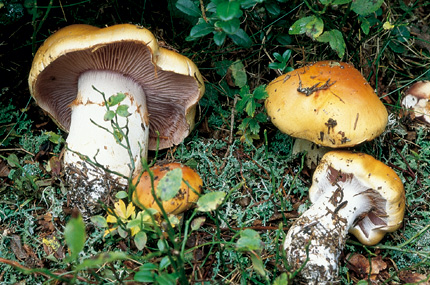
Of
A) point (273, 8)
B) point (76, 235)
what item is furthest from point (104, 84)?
point (76, 235)

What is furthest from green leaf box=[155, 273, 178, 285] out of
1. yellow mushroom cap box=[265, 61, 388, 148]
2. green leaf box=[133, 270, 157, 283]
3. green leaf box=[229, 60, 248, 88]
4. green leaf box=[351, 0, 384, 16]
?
green leaf box=[351, 0, 384, 16]

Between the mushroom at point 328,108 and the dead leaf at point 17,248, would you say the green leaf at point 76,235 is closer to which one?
the dead leaf at point 17,248

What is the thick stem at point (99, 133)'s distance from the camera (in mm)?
2568

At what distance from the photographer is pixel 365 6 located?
2740 mm

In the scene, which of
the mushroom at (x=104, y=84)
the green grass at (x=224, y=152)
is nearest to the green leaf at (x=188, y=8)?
the green grass at (x=224, y=152)

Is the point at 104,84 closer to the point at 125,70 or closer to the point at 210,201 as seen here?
the point at 125,70

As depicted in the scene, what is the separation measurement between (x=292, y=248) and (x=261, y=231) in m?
0.29

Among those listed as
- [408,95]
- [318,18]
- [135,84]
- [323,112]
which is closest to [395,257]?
[323,112]

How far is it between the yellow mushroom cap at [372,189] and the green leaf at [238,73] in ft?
3.23

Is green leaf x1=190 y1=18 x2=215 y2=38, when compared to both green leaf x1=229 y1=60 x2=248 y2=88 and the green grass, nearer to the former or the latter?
the green grass

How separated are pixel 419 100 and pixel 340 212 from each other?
1362mm

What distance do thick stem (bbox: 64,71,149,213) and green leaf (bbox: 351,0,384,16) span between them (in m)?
1.69

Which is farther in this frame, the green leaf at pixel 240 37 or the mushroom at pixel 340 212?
the green leaf at pixel 240 37

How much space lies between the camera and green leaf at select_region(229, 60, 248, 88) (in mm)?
3197
